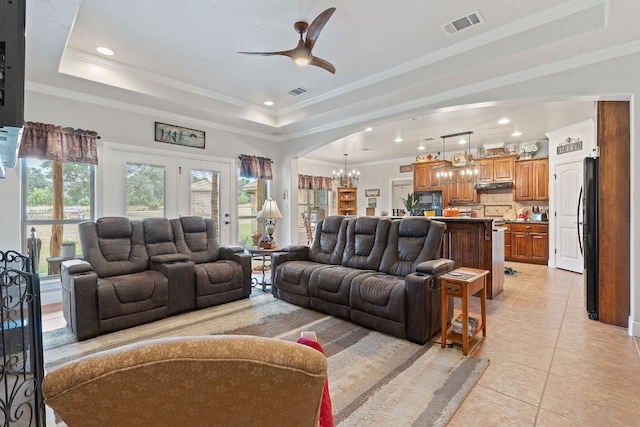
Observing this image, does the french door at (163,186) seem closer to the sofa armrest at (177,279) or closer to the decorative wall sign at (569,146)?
the sofa armrest at (177,279)

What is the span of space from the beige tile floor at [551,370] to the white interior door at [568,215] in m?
2.50

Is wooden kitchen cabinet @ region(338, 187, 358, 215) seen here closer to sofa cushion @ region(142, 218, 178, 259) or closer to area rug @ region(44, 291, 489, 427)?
area rug @ region(44, 291, 489, 427)

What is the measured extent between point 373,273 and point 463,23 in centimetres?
262

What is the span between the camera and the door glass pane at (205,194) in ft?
17.2

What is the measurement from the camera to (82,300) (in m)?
2.80

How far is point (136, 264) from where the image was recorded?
3.57m

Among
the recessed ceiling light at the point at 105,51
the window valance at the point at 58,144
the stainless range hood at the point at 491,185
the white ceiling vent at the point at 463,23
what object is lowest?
the stainless range hood at the point at 491,185

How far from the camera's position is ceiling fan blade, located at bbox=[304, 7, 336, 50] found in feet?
8.04

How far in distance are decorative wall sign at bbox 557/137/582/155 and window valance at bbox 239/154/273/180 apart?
586cm

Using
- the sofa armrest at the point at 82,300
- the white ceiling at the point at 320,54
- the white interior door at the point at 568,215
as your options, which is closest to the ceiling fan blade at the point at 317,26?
the white ceiling at the point at 320,54

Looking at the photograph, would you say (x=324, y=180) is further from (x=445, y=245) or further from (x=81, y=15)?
(x=81, y=15)

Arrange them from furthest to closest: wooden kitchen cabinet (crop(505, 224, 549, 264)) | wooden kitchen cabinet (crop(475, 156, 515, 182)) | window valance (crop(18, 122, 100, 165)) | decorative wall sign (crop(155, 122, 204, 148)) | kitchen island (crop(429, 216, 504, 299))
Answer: wooden kitchen cabinet (crop(475, 156, 515, 182))
wooden kitchen cabinet (crop(505, 224, 549, 264))
decorative wall sign (crop(155, 122, 204, 148))
kitchen island (crop(429, 216, 504, 299))
window valance (crop(18, 122, 100, 165))

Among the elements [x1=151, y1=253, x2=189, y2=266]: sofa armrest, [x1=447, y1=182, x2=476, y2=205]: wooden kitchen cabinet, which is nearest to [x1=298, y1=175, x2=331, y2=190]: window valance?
[x1=447, y1=182, x2=476, y2=205]: wooden kitchen cabinet

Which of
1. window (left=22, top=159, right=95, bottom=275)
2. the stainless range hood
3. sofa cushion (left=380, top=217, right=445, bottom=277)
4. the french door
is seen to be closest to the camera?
sofa cushion (left=380, top=217, right=445, bottom=277)
